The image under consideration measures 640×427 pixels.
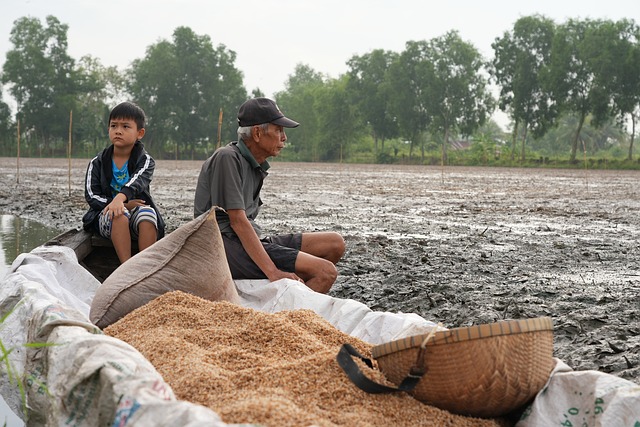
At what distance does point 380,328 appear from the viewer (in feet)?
11.8

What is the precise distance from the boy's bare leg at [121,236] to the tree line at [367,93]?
46.6 m

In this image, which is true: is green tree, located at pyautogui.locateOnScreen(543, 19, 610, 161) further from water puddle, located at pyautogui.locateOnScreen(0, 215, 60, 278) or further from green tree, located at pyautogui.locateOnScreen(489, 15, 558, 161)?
water puddle, located at pyautogui.locateOnScreen(0, 215, 60, 278)

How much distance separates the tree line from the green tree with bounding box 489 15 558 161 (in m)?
0.08

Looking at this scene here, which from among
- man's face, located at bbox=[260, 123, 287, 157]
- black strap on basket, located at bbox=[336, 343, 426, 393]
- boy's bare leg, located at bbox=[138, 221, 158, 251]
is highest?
man's face, located at bbox=[260, 123, 287, 157]

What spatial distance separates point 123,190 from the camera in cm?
499

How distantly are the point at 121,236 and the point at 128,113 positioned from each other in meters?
0.82

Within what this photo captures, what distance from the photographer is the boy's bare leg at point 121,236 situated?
16.0ft

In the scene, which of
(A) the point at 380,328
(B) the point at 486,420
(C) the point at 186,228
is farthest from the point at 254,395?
(C) the point at 186,228

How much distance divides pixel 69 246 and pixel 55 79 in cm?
7217

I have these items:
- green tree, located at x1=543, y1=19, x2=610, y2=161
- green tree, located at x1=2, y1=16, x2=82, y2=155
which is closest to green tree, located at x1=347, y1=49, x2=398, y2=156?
green tree, located at x1=543, y1=19, x2=610, y2=161

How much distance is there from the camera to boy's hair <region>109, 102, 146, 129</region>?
505 centimetres

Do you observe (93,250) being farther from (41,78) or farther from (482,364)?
(41,78)

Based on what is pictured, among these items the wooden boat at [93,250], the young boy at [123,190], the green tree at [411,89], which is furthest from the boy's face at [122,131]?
the green tree at [411,89]

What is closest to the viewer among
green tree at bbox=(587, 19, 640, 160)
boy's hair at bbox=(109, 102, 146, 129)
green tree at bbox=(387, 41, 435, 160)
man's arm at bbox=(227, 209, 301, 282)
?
man's arm at bbox=(227, 209, 301, 282)
